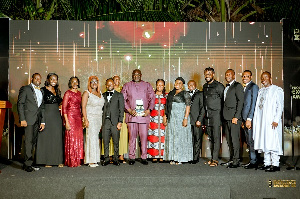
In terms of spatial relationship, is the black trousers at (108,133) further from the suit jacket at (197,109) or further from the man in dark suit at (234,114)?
the man in dark suit at (234,114)

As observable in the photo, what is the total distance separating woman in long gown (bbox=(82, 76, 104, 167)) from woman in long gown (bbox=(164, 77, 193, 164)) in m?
1.21

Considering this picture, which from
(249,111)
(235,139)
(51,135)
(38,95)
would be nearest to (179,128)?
(235,139)

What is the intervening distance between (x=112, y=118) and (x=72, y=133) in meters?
0.71

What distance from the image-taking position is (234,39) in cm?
670

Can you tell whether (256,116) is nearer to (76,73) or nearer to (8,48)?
(76,73)

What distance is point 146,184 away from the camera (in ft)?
15.0

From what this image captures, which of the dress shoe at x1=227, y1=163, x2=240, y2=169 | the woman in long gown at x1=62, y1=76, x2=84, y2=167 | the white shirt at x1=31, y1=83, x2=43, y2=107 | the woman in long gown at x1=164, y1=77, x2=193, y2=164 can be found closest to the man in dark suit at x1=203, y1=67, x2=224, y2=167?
the dress shoe at x1=227, y1=163, x2=240, y2=169

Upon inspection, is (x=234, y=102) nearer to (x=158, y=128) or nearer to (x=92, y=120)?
(x=158, y=128)

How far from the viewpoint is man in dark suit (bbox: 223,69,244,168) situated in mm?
5344

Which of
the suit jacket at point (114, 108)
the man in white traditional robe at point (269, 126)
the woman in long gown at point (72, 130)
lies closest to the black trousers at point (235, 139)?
the man in white traditional robe at point (269, 126)

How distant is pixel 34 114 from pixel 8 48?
1950 mm

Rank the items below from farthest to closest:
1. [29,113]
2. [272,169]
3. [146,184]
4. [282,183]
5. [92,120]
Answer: [92,120] → [29,113] → [272,169] → [282,183] → [146,184]

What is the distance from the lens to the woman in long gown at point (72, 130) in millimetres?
5391

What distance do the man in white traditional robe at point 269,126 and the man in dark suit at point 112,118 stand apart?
2.28 metres
